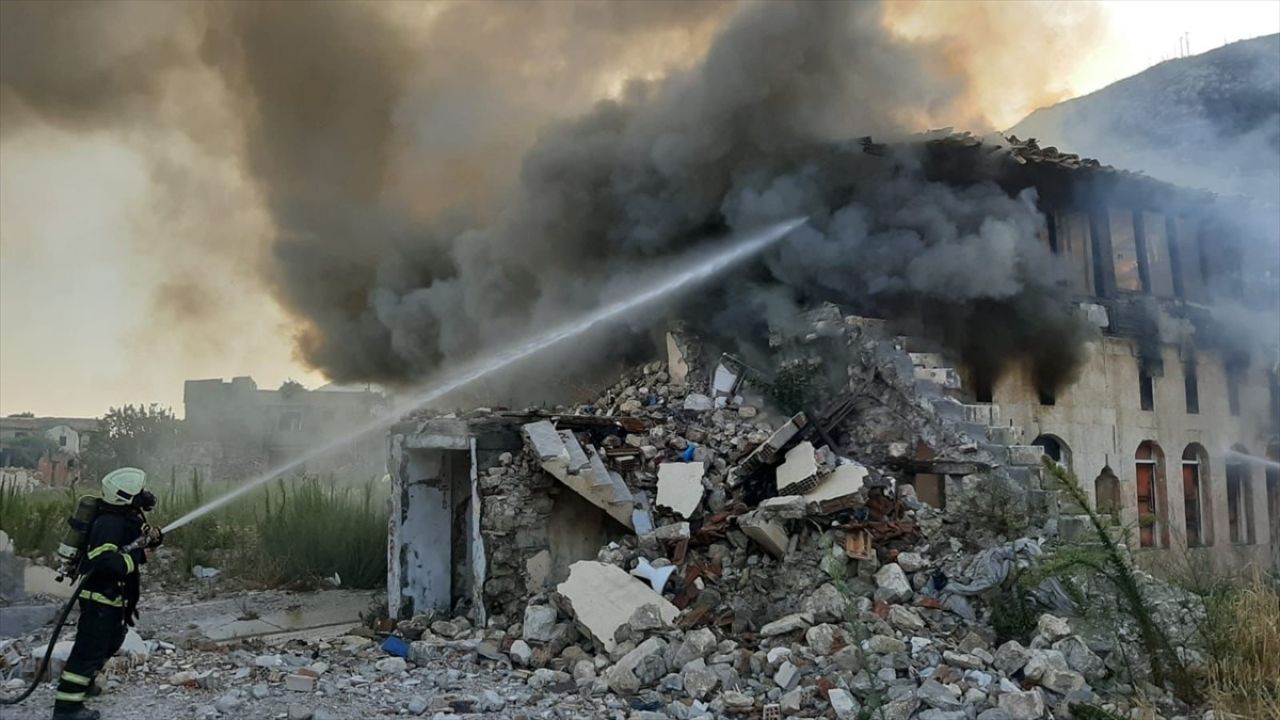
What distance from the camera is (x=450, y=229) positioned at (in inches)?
582

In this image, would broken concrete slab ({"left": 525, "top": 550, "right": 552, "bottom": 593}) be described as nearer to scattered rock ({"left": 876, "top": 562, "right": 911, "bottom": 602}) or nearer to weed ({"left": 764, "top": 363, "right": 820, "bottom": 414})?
scattered rock ({"left": 876, "top": 562, "right": 911, "bottom": 602})

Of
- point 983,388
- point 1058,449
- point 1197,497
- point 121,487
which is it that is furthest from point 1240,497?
point 121,487

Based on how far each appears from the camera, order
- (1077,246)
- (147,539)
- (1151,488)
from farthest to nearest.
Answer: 1. (1151,488)
2. (1077,246)
3. (147,539)

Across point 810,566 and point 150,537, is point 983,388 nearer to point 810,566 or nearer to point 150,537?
point 810,566

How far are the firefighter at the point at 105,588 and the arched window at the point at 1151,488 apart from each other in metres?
11.9

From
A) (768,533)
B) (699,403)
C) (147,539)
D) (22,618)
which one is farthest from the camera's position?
(699,403)

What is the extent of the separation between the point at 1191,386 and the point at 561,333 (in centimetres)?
930

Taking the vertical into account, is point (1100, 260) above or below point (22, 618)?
above

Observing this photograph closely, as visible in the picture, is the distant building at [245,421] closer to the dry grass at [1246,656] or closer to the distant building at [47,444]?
the distant building at [47,444]

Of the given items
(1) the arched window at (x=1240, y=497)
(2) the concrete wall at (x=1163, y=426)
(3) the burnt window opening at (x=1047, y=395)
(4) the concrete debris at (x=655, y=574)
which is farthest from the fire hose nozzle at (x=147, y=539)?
(1) the arched window at (x=1240, y=497)

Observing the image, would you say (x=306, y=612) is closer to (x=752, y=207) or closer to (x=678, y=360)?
(x=678, y=360)

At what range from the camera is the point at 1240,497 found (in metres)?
13.6

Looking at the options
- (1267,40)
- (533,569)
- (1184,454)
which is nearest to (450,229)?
(533,569)

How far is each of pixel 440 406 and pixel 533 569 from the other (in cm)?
612
